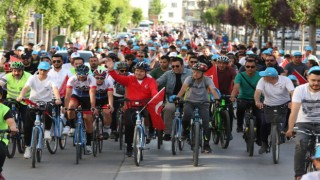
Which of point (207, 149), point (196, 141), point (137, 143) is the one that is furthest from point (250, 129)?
point (137, 143)

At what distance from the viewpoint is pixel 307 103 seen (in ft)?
35.8

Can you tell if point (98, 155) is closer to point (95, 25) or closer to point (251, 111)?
point (251, 111)

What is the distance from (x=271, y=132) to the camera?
14297 millimetres

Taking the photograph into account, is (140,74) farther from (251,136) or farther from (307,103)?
(307,103)

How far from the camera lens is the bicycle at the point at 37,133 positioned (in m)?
13.6

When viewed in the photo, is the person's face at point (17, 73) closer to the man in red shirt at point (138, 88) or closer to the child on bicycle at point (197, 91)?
the man in red shirt at point (138, 88)

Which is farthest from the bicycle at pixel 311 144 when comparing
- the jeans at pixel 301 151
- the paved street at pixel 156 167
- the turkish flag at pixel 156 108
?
the turkish flag at pixel 156 108

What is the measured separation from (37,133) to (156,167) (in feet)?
6.18

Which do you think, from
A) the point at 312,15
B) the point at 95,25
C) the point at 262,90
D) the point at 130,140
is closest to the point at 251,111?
the point at 262,90

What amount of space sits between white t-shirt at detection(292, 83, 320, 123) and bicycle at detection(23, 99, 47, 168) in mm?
4385

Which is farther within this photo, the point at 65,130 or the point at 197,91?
the point at 65,130

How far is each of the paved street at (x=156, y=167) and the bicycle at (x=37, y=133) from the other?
0.61 feet

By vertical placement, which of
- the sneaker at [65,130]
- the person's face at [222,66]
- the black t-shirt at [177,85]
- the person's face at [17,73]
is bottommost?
the sneaker at [65,130]

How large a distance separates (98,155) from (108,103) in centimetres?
99
